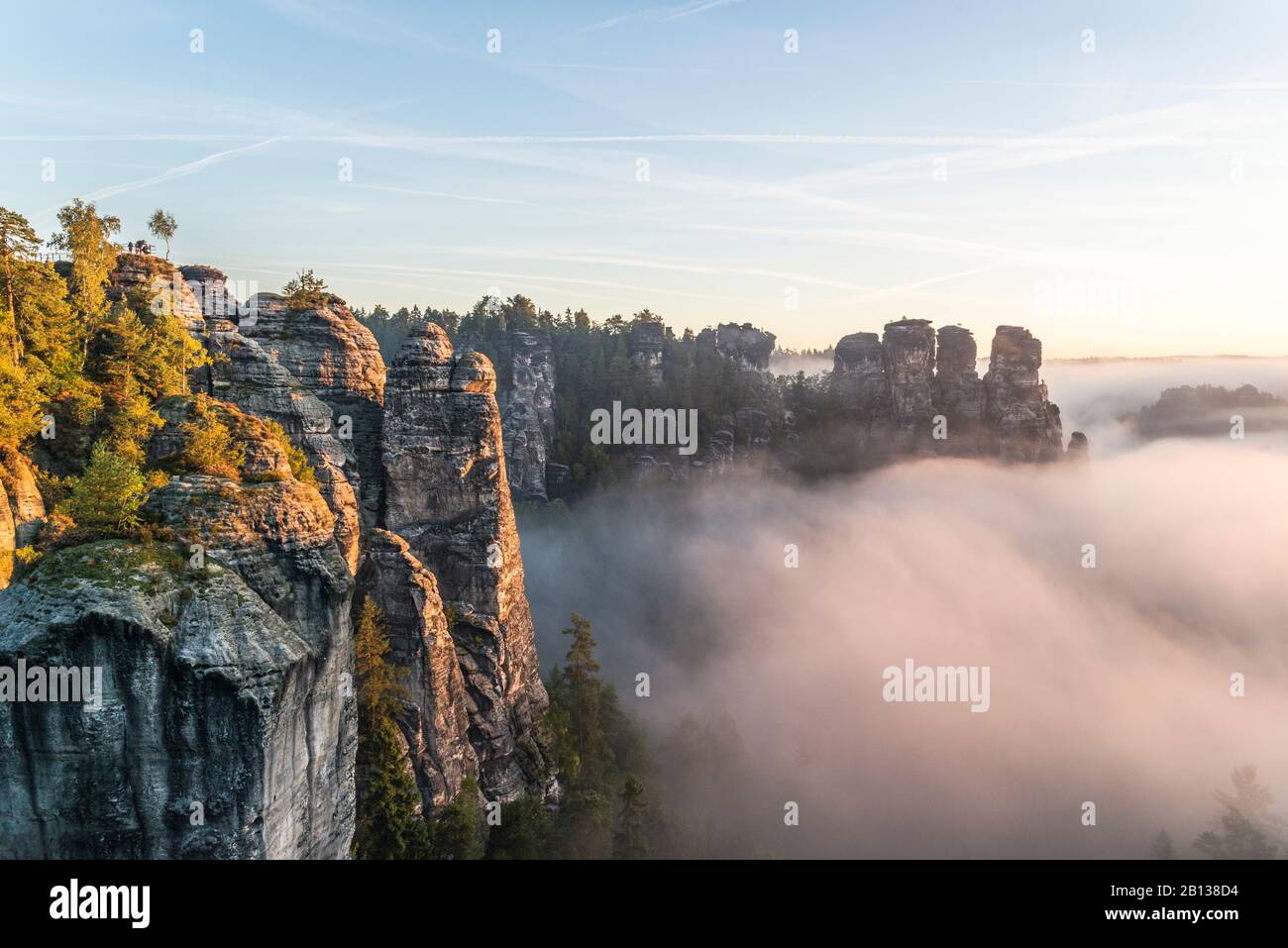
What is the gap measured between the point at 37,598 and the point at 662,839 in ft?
Result: 155

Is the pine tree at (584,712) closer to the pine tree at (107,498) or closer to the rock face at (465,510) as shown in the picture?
the rock face at (465,510)

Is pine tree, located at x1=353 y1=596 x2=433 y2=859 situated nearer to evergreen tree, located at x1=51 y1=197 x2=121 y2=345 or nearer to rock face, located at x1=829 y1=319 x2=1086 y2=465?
evergreen tree, located at x1=51 y1=197 x2=121 y2=345

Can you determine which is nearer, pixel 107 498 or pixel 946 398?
pixel 107 498

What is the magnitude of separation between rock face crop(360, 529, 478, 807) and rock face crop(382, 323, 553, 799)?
473cm

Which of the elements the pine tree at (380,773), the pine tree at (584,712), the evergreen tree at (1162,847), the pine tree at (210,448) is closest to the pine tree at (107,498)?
the pine tree at (210,448)

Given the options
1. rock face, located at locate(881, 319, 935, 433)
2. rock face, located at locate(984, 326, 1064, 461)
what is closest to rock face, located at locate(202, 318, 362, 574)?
rock face, located at locate(881, 319, 935, 433)

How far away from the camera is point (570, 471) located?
128m

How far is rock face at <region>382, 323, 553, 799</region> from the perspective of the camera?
44.8 m

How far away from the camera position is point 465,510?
46406 millimetres

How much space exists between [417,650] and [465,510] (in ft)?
33.7

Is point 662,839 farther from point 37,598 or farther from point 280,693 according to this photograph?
point 37,598

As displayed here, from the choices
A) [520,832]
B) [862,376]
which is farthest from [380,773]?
[862,376]

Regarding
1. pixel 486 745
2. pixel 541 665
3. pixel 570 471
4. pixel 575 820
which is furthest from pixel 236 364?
pixel 570 471

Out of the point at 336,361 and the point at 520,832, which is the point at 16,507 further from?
the point at 520,832
